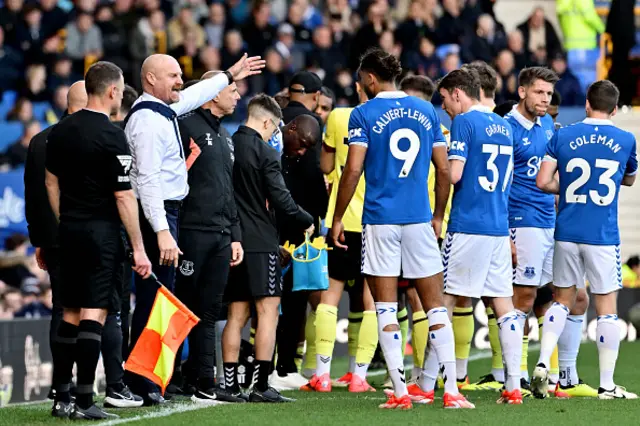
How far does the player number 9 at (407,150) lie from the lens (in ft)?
27.5

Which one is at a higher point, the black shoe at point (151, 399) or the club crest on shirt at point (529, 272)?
the club crest on shirt at point (529, 272)

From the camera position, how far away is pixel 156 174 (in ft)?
27.3

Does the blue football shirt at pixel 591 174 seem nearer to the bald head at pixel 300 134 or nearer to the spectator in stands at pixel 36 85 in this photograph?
the bald head at pixel 300 134

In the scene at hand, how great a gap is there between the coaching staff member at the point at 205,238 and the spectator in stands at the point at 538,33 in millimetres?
12804

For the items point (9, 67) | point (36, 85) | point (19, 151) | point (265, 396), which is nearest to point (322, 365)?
point (265, 396)

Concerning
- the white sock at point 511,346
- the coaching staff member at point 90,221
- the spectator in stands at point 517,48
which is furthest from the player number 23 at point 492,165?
the spectator in stands at point 517,48

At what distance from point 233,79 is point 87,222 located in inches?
69.4

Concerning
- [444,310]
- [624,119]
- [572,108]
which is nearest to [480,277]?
[444,310]

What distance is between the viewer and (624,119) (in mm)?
21062

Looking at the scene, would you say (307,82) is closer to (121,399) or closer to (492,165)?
(492,165)

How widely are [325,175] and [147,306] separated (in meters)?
2.77

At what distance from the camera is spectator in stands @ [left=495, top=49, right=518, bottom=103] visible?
19656 mm

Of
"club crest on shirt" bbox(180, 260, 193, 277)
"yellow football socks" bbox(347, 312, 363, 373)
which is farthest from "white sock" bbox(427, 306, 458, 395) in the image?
"yellow football socks" bbox(347, 312, 363, 373)

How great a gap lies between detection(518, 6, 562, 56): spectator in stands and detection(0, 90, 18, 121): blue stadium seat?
7.96 metres
